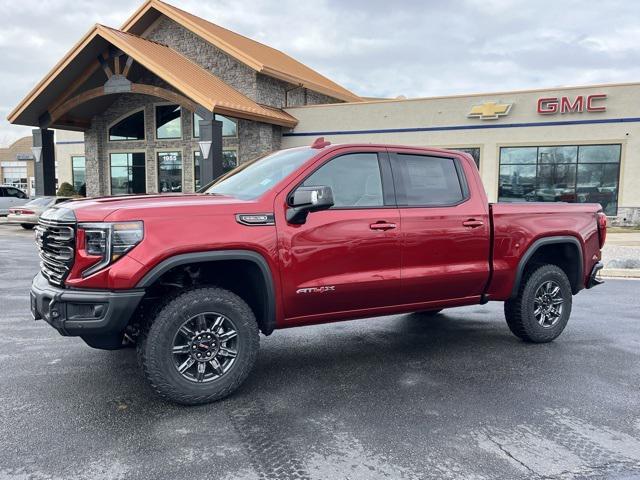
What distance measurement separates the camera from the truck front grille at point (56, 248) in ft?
12.2

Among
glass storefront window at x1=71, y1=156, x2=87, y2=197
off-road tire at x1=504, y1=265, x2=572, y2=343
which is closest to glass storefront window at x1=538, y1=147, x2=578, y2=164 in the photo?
off-road tire at x1=504, y1=265, x2=572, y2=343

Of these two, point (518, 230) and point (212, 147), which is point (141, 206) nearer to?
point (518, 230)

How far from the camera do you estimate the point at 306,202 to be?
3.95 meters

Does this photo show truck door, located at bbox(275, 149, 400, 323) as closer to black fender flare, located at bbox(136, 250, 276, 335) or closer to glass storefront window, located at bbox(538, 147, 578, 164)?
black fender flare, located at bbox(136, 250, 276, 335)

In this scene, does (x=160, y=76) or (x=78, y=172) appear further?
(x=78, y=172)

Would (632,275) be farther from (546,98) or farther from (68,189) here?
(68,189)

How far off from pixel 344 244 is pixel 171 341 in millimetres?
1493

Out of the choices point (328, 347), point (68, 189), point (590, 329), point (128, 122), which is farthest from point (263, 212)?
A: point (68, 189)

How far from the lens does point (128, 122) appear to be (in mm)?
27031

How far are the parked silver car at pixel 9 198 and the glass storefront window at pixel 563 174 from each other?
847 inches

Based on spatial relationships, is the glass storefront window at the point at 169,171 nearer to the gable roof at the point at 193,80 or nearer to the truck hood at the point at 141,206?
the gable roof at the point at 193,80

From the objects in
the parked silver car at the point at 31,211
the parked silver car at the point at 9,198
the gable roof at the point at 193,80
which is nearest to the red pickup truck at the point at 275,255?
the gable roof at the point at 193,80

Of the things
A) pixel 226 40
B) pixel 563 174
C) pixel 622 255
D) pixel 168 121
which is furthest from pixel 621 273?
pixel 168 121

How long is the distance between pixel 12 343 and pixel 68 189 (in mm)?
26304
